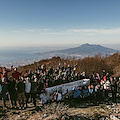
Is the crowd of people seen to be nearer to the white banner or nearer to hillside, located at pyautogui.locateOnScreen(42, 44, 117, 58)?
the white banner

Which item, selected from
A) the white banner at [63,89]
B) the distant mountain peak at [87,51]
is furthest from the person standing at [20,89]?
the distant mountain peak at [87,51]

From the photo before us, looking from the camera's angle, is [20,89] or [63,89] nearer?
[20,89]

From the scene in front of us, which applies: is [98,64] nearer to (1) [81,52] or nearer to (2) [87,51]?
(1) [81,52]

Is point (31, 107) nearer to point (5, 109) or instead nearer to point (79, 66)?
point (5, 109)

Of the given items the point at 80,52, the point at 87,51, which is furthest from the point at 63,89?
the point at 87,51

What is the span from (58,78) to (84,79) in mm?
2236

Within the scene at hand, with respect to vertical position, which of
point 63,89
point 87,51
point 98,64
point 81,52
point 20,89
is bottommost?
point 63,89

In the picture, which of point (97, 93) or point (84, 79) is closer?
point (97, 93)

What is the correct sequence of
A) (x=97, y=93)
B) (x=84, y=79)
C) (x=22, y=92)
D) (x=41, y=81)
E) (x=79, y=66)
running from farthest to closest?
1. (x=79, y=66)
2. (x=84, y=79)
3. (x=97, y=93)
4. (x=41, y=81)
5. (x=22, y=92)

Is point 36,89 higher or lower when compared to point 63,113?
higher

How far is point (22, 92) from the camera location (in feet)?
22.6

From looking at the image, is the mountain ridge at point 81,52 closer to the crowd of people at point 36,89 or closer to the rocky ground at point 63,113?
the crowd of people at point 36,89

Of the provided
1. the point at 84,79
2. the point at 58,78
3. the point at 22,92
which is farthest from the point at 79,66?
the point at 22,92

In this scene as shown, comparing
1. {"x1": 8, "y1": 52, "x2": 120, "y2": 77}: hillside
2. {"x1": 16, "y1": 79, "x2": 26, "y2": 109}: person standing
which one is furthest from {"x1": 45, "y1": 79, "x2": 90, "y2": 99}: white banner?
{"x1": 8, "y1": 52, "x2": 120, "y2": 77}: hillside
